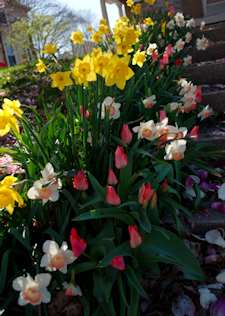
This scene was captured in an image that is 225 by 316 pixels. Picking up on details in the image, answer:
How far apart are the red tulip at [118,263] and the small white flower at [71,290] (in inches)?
6.4

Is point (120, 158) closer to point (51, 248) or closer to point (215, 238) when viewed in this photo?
point (51, 248)

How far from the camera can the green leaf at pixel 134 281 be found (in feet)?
4.74

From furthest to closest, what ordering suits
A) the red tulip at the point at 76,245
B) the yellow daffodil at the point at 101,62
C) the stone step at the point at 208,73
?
the stone step at the point at 208,73
the yellow daffodil at the point at 101,62
the red tulip at the point at 76,245

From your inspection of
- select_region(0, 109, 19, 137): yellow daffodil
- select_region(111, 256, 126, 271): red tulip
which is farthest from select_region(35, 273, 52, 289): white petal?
select_region(0, 109, 19, 137): yellow daffodil

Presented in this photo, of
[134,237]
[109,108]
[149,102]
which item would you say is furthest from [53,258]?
[149,102]

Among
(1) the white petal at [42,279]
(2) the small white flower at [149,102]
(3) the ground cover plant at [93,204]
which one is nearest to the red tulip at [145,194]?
(3) the ground cover plant at [93,204]

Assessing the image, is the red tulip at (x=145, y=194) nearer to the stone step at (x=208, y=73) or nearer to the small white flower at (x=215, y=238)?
the small white flower at (x=215, y=238)

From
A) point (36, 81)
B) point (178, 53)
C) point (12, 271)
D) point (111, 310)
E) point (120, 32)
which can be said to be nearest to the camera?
point (111, 310)

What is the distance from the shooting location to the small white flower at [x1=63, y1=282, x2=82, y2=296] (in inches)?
56.7

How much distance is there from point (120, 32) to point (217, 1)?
5698 mm

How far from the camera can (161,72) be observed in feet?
10.4

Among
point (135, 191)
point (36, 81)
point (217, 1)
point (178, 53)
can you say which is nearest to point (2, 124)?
point (135, 191)

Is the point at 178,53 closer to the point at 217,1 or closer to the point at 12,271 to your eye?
the point at 12,271

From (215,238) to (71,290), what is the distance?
69cm
